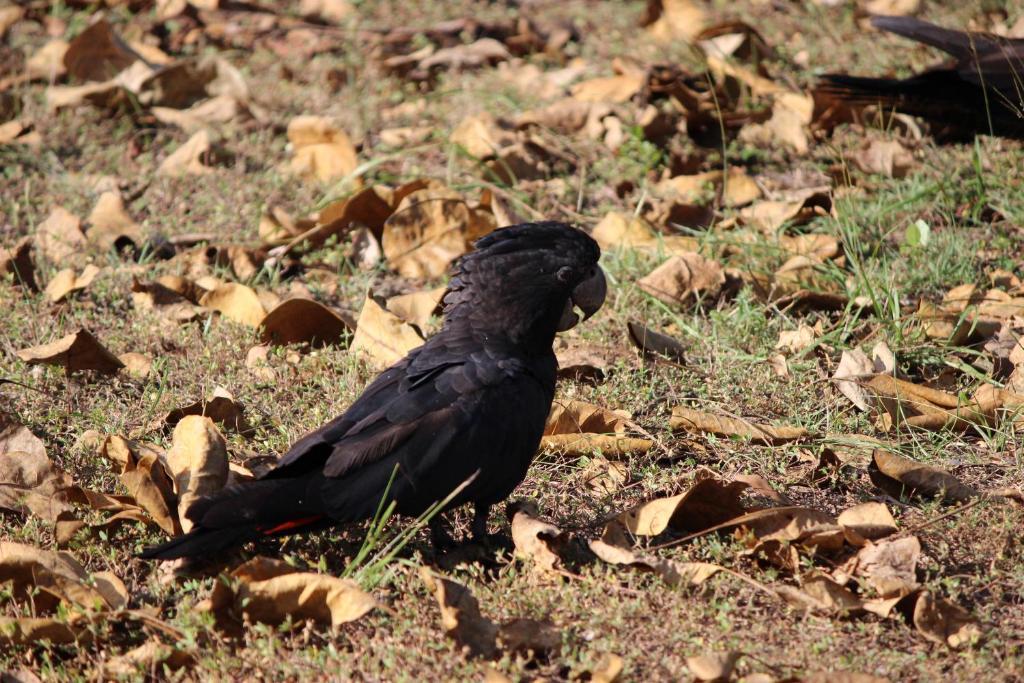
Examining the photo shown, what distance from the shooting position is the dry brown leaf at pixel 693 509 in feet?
9.46

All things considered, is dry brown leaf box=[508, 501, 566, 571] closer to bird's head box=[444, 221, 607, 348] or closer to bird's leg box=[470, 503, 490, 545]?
bird's leg box=[470, 503, 490, 545]

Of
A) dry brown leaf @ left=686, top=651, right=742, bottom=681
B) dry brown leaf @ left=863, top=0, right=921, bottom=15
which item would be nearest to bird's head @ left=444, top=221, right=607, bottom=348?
dry brown leaf @ left=686, top=651, right=742, bottom=681

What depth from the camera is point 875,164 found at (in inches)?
197

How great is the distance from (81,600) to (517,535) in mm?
1088

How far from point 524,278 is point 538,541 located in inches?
29.9

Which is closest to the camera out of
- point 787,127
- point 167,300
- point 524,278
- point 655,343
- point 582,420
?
point 524,278

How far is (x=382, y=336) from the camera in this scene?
395cm

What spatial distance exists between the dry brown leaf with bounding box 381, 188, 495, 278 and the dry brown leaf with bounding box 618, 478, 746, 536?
194 centimetres

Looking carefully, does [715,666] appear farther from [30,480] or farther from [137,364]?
[137,364]

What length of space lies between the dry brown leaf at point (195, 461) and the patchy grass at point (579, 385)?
0.20 metres

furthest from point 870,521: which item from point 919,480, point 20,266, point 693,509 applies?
point 20,266

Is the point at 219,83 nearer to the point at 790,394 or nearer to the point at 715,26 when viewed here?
the point at 715,26

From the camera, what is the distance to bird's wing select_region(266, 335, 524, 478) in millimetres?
2783

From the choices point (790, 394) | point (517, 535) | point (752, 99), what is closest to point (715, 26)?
point (752, 99)
